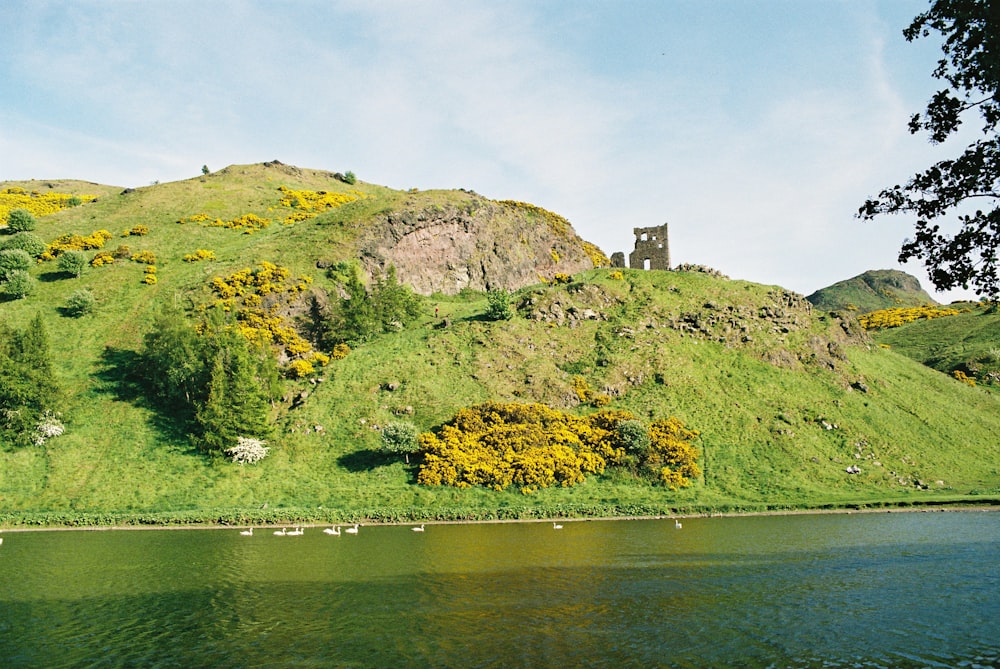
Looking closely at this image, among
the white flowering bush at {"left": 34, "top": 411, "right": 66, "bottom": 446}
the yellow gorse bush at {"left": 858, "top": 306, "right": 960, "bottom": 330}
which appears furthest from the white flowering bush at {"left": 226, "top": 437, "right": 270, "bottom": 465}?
the yellow gorse bush at {"left": 858, "top": 306, "right": 960, "bottom": 330}

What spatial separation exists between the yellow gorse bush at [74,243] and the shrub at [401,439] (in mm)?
85438

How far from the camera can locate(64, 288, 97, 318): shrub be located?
91.5 m

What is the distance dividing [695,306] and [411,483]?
198 feet

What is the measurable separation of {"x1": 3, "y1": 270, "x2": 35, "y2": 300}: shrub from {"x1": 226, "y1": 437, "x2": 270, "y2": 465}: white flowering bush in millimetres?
56900

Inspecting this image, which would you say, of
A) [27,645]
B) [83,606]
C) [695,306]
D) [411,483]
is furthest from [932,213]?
[695,306]

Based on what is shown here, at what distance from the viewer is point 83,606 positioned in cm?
2830

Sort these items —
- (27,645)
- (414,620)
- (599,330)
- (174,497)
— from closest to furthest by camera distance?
(27,645)
(414,620)
(174,497)
(599,330)

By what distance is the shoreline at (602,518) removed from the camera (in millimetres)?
52969

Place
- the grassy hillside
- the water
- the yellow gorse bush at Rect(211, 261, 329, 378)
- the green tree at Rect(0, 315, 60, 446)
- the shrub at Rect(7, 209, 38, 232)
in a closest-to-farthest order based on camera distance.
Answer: the water < the green tree at Rect(0, 315, 60, 446) < the yellow gorse bush at Rect(211, 261, 329, 378) < the grassy hillside < the shrub at Rect(7, 209, 38, 232)

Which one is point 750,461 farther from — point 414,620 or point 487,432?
point 414,620

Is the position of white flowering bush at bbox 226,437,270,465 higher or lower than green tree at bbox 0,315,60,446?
lower

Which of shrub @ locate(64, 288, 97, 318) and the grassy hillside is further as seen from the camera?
the grassy hillside

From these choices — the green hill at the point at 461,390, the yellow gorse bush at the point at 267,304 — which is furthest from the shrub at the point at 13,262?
the yellow gorse bush at the point at 267,304

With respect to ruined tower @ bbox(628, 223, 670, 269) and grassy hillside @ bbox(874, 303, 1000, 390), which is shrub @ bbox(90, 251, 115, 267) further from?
grassy hillside @ bbox(874, 303, 1000, 390)
